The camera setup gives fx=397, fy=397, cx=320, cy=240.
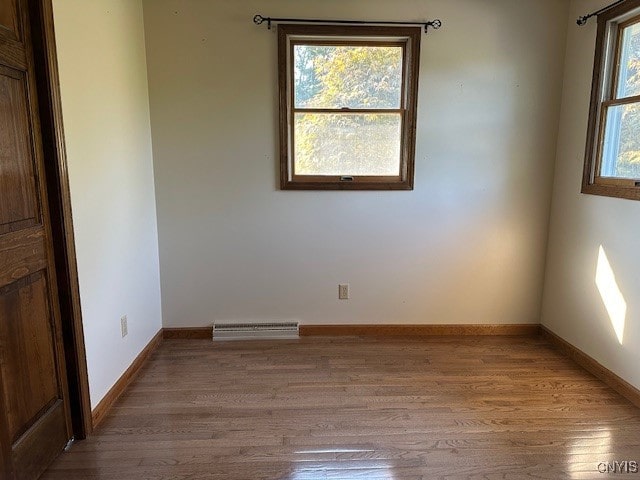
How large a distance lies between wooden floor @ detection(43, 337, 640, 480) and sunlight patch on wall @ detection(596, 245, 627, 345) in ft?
1.33

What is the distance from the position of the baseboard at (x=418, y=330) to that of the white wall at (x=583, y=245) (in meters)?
0.22

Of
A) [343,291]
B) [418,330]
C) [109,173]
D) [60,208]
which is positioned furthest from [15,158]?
[418,330]

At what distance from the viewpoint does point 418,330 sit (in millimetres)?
3217

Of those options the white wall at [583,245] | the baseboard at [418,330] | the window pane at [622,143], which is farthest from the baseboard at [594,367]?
the window pane at [622,143]

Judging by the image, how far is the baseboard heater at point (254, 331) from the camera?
310cm

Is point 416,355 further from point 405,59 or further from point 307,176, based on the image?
point 405,59

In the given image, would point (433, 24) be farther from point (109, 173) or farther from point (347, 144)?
point (109, 173)

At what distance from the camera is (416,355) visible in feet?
9.43

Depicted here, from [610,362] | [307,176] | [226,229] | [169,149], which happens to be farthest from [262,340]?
[610,362]

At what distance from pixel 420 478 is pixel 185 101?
2.72 meters

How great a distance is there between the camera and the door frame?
1666mm

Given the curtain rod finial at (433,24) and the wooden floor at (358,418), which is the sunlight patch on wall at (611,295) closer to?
the wooden floor at (358,418)

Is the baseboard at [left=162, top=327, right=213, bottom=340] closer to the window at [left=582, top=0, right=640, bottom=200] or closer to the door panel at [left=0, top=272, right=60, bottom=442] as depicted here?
the door panel at [left=0, top=272, right=60, bottom=442]

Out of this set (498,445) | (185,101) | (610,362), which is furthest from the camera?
(185,101)
